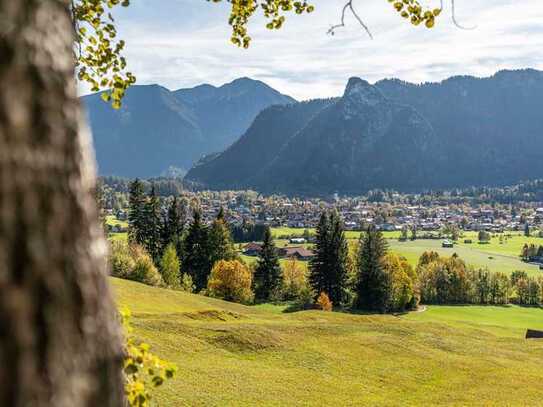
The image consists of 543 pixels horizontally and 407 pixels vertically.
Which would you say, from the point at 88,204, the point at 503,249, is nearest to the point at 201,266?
the point at 88,204

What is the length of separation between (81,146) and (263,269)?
75599 mm

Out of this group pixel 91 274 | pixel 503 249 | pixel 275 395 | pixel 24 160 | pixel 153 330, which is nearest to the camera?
pixel 24 160

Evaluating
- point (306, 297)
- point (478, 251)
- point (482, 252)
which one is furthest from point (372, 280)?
point (478, 251)

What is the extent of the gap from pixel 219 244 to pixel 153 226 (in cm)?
982

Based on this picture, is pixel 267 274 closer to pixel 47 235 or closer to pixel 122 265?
pixel 122 265

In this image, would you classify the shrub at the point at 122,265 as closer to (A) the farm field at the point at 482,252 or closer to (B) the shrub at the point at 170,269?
(B) the shrub at the point at 170,269

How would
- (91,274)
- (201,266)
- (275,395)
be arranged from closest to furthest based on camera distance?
(91,274), (275,395), (201,266)

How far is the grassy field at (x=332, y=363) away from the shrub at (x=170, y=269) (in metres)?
23.1

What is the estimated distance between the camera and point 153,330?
26.9 metres

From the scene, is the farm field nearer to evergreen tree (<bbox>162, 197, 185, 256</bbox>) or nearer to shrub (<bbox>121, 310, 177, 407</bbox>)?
evergreen tree (<bbox>162, 197, 185, 256</bbox>)

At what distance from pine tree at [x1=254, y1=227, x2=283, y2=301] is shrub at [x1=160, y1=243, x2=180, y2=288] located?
48.4ft

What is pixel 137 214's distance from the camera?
73938 millimetres

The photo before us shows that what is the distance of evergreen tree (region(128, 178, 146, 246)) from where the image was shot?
241ft

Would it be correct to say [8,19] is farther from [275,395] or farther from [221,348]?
[221,348]
